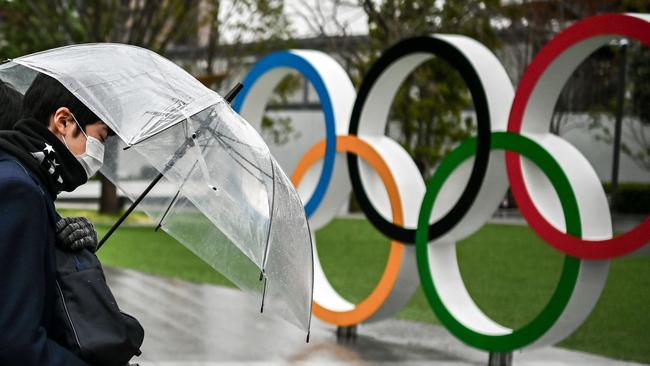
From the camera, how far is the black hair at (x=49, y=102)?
2617mm

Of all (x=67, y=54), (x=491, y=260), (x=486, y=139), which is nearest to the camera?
(x=67, y=54)

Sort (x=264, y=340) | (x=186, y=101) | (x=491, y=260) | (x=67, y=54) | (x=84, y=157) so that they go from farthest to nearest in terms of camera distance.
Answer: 1. (x=491, y=260)
2. (x=264, y=340)
3. (x=186, y=101)
4. (x=67, y=54)
5. (x=84, y=157)

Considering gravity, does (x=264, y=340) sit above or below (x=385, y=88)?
below

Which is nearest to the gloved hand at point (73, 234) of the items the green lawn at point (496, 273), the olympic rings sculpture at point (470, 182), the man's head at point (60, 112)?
the man's head at point (60, 112)

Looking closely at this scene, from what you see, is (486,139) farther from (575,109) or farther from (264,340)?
(575,109)

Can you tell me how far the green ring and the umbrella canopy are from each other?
3.84m

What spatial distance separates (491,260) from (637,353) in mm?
7776

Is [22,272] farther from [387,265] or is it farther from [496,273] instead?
[496,273]

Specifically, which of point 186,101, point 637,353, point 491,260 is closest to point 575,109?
point 491,260

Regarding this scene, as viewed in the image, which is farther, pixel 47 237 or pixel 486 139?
pixel 486 139

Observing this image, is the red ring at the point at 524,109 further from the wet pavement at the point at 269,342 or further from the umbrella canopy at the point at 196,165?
the umbrella canopy at the point at 196,165

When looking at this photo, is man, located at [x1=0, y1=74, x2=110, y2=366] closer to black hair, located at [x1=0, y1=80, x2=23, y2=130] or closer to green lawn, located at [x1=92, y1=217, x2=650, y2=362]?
black hair, located at [x1=0, y1=80, x2=23, y2=130]

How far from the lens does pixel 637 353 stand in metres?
8.63

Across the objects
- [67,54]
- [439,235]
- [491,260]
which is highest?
[67,54]
